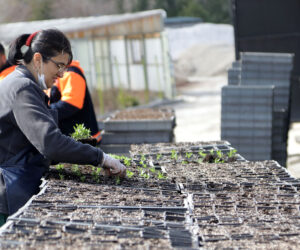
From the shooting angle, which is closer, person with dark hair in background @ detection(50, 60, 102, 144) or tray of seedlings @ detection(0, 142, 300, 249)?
tray of seedlings @ detection(0, 142, 300, 249)

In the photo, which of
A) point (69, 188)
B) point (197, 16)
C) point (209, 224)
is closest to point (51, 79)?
point (69, 188)

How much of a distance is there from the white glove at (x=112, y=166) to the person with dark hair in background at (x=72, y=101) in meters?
1.55

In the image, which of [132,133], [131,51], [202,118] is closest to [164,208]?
[132,133]

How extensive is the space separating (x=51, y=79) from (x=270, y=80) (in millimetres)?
4350

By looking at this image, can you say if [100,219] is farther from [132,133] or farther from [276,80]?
[276,80]

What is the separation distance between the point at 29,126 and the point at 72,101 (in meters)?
2.05

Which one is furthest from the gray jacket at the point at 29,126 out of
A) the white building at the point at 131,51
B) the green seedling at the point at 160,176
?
the white building at the point at 131,51

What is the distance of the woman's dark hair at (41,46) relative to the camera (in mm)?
3174

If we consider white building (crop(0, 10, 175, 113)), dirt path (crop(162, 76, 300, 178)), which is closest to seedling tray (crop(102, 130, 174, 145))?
dirt path (crop(162, 76, 300, 178))

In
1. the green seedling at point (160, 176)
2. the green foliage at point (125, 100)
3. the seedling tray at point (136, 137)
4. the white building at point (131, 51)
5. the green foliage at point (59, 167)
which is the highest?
the green foliage at point (59, 167)

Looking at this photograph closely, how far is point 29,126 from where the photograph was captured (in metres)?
2.99

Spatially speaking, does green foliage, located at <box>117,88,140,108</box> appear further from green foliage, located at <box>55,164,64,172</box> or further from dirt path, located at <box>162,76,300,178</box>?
green foliage, located at <box>55,164,64,172</box>

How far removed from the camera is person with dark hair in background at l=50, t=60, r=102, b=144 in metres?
5.01

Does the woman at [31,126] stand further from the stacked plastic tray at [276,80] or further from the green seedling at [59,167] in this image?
the stacked plastic tray at [276,80]
